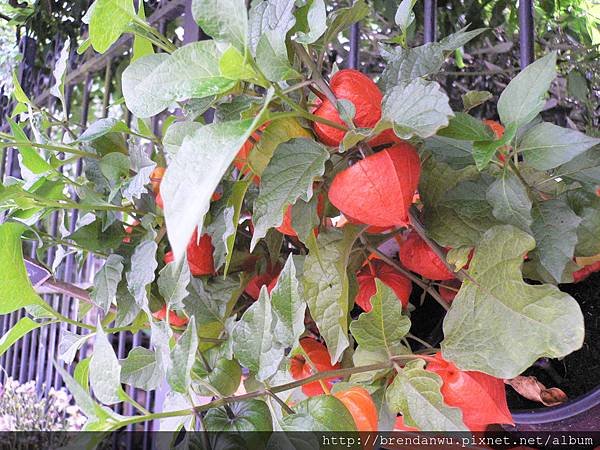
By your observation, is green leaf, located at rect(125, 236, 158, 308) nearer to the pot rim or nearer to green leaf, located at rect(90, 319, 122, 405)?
green leaf, located at rect(90, 319, 122, 405)

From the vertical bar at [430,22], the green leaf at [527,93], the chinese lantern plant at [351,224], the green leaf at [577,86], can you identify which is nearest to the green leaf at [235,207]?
the chinese lantern plant at [351,224]

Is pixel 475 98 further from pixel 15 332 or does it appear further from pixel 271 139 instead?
pixel 15 332

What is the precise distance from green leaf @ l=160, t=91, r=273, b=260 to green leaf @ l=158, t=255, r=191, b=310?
0.32ft

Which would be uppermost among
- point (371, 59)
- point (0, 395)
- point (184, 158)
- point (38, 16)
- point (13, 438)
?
point (184, 158)

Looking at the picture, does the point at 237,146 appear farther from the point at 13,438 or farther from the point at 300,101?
the point at 13,438

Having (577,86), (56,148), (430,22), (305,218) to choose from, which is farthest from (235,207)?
(577,86)

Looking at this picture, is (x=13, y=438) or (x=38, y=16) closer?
(x=38, y=16)

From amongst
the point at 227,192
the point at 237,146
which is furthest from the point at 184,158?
the point at 227,192

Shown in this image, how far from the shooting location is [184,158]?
0.16 m

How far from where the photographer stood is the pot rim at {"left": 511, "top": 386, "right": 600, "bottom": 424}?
214 millimetres

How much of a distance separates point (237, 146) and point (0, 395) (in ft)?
4.57

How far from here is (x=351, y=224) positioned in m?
0.25

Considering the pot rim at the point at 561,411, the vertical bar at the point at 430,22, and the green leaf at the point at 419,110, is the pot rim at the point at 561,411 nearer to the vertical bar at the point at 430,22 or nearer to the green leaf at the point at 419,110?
the green leaf at the point at 419,110

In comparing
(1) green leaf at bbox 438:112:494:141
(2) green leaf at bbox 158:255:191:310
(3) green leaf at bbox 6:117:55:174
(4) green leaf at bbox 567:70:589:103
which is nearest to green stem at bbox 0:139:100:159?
(3) green leaf at bbox 6:117:55:174
